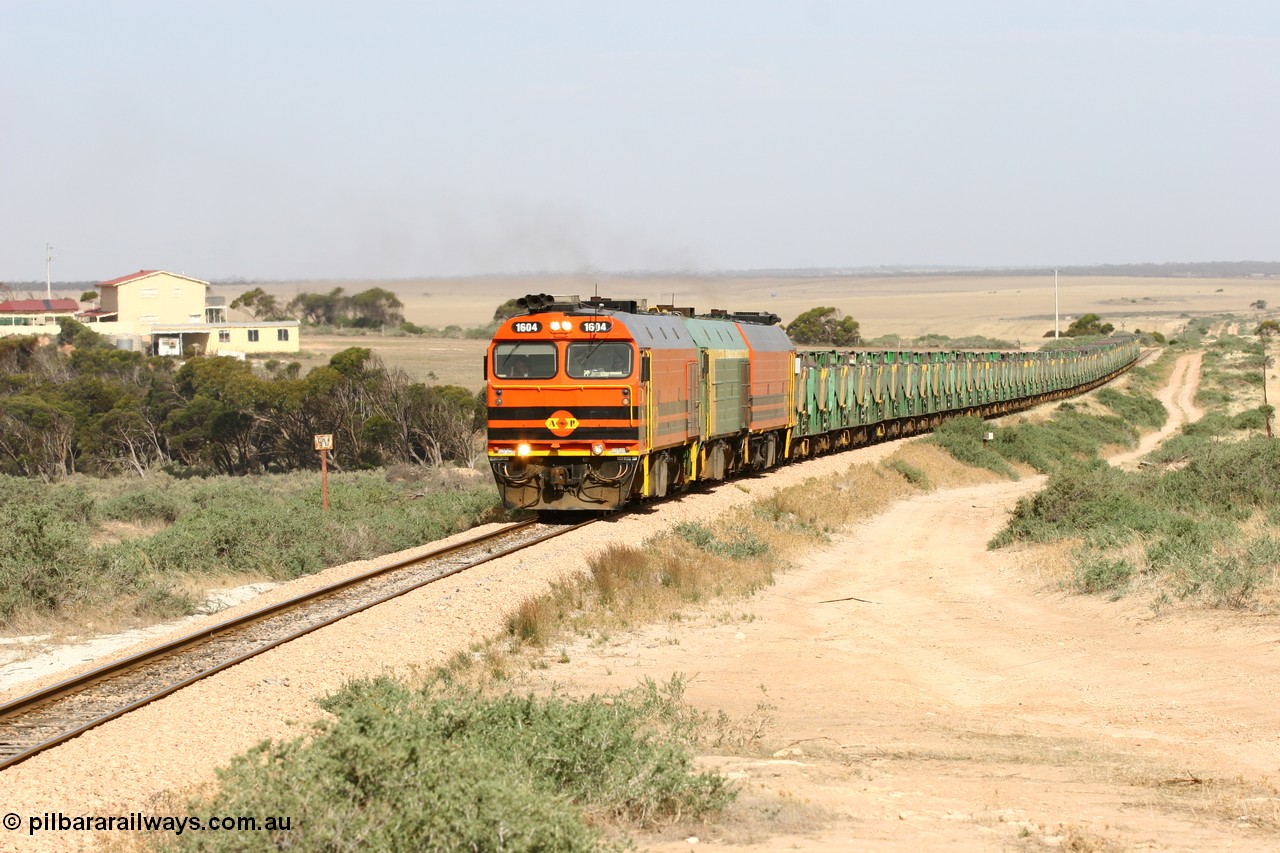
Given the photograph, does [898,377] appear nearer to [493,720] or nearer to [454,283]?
[454,283]

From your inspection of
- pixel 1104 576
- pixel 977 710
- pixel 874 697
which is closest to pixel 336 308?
pixel 1104 576

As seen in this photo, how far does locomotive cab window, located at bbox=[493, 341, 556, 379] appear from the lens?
73.4 feet

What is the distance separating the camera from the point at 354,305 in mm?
143250

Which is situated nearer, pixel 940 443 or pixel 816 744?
pixel 816 744

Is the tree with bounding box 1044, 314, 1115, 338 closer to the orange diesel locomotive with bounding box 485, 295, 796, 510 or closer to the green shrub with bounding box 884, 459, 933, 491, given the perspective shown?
the green shrub with bounding box 884, 459, 933, 491

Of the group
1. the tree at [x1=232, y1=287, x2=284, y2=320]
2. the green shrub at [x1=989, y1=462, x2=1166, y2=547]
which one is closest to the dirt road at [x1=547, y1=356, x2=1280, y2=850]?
the green shrub at [x1=989, y1=462, x2=1166, y2=547]

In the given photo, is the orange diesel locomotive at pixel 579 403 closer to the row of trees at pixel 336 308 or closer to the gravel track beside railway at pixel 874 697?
the gravel track beside railway at pixel 874 697

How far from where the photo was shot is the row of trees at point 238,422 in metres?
57.6

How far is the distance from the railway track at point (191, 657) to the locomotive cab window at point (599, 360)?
342 centimetres

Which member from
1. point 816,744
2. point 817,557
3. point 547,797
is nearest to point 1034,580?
point 817,557

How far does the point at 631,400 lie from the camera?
21859mm

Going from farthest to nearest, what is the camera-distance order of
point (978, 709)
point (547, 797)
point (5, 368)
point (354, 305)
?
point (354, 305) < point (5, 368) < point (978, 709) < point (547, 797)

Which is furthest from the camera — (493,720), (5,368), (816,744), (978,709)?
(5,368)

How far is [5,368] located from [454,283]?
3320cm
